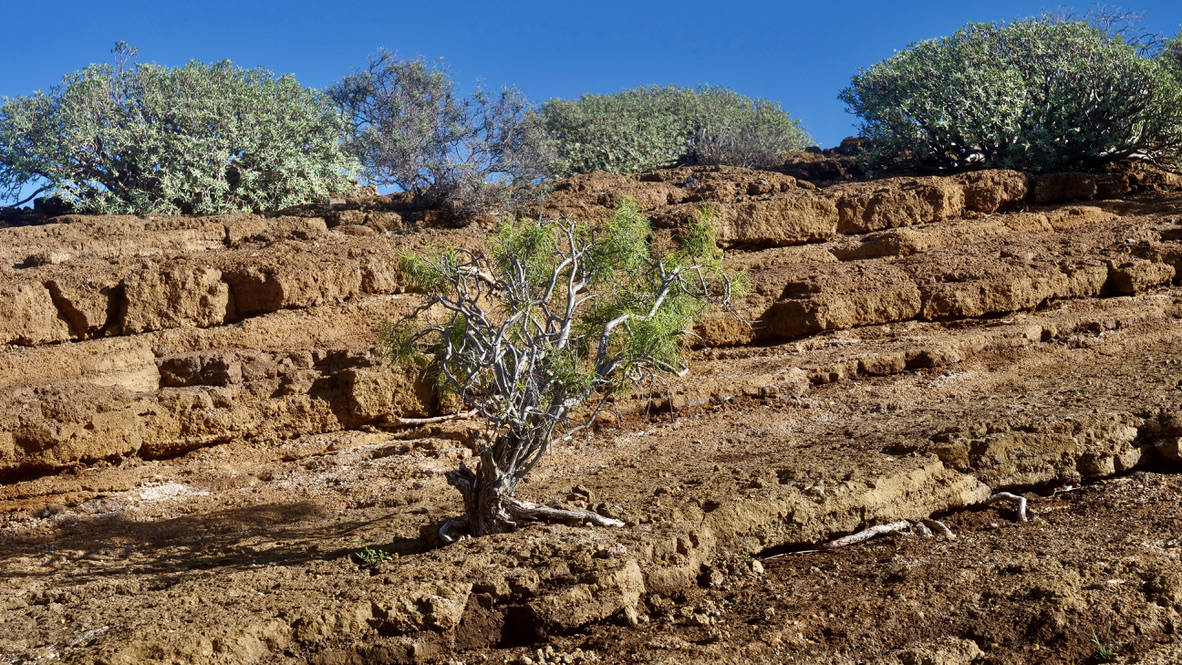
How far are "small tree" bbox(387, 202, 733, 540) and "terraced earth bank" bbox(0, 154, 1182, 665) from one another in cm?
60

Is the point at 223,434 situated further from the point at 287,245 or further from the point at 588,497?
the point at 588,497

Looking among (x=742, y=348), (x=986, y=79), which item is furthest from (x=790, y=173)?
(x=742, y=348)

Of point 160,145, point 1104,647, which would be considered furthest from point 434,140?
point 1104,647

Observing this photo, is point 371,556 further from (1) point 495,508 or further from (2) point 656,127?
(2) point 656,127

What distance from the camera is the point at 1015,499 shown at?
7.82 metres

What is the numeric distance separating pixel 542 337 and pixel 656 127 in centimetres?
2031

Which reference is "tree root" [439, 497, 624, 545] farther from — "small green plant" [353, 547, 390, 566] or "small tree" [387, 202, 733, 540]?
"small green plant" [353, 547, 390, 566]

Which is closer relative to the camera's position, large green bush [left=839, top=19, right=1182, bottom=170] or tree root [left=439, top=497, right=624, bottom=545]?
tree root [left=439, top=497, right=624, bottom=545]

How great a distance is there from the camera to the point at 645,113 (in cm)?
2761

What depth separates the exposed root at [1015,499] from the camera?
7.52m

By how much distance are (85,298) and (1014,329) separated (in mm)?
12138

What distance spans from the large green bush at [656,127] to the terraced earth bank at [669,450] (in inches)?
267

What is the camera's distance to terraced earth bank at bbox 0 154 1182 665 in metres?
5.83

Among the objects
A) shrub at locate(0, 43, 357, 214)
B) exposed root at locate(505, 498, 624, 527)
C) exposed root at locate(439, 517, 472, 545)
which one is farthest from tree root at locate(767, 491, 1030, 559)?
shrub at locate(0, 43, 357, 214)
